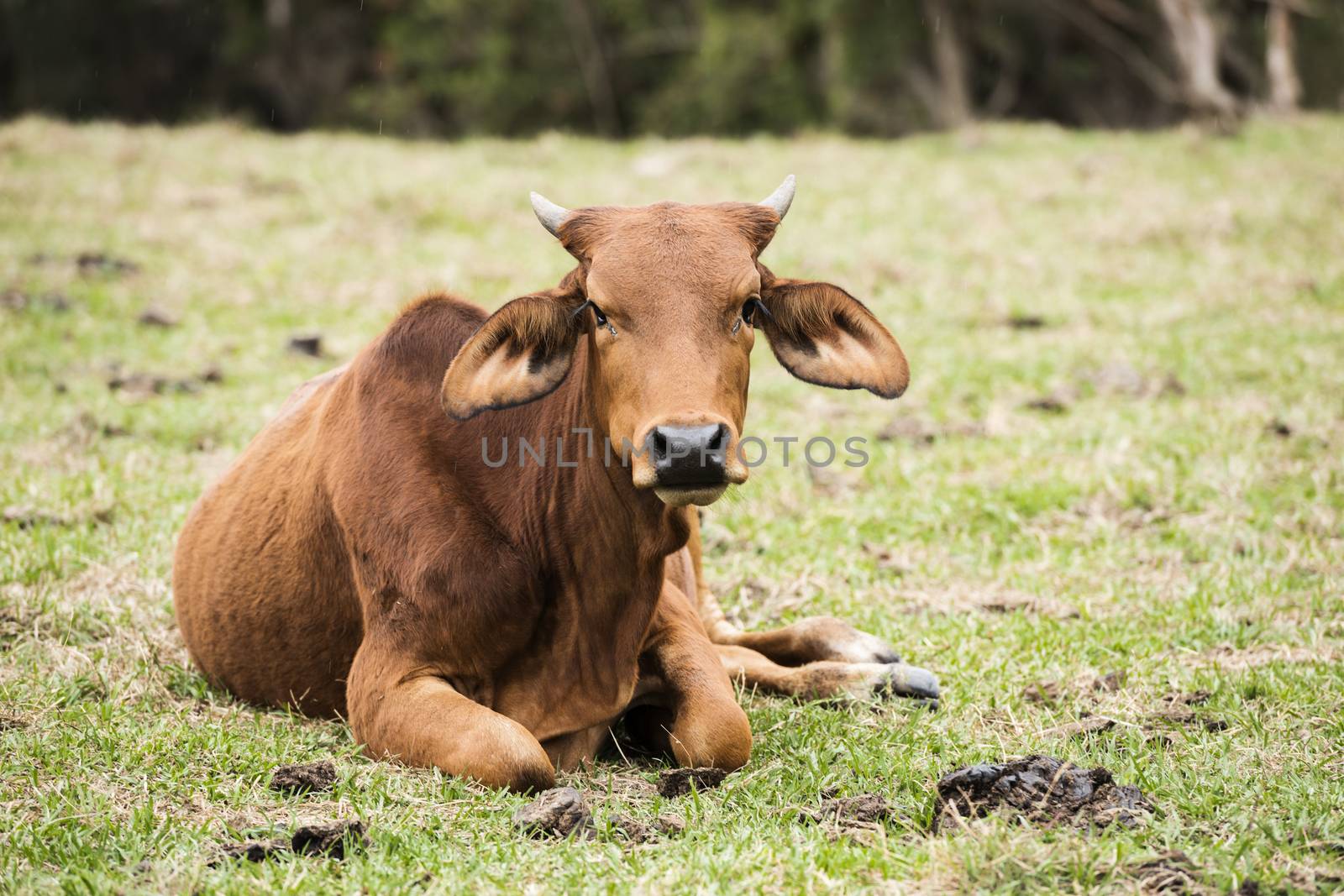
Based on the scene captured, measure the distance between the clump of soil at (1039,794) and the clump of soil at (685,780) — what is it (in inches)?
30.4

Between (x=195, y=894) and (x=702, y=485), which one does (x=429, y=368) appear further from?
(x=195, y=894)

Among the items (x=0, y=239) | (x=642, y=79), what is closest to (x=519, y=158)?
(x=0, y=239)

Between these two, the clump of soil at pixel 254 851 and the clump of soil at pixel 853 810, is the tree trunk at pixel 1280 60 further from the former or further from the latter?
the clump of soil at pixel 254 851

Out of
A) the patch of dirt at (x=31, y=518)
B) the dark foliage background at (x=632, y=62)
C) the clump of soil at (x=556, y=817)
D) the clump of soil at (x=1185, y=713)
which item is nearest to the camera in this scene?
the clump of soil at (x=556, y=817)

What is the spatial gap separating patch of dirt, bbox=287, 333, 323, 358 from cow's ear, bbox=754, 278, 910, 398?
23.0 feet

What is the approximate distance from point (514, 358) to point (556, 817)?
1489 millimetres

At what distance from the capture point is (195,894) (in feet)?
11.3

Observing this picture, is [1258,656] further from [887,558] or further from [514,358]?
[514,358]

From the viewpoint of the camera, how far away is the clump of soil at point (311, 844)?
3.69 meters

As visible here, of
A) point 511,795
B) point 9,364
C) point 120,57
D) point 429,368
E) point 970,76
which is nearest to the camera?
point 511,795

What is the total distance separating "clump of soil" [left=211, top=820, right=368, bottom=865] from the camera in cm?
369

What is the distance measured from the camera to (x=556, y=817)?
12.9ft

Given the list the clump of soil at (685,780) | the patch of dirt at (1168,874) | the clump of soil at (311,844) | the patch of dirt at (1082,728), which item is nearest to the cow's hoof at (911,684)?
the patch of dirt at (1082,728)

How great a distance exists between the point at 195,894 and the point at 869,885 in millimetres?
1702
